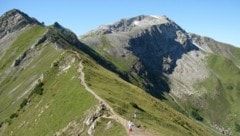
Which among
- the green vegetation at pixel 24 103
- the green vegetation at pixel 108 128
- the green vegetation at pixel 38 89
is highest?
the green vegetation at pixel 38 89

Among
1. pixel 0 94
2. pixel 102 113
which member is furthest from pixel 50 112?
pixel 0 94

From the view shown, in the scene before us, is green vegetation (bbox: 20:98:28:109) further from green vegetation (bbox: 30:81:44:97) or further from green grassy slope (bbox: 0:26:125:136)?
green vegetation (bbox: 30:81:44:97)

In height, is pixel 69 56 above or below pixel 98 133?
above

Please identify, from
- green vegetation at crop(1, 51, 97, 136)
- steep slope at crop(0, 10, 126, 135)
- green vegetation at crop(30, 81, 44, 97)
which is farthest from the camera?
green vegetation at crop(30, 81, 44, 97)

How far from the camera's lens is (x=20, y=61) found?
198 meters

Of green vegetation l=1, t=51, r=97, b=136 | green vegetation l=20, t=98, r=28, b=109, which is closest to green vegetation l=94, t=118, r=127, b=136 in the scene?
green vegetation l=1, t=51, r=97, b=136

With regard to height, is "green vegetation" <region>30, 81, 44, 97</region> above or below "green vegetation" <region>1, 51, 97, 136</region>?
above

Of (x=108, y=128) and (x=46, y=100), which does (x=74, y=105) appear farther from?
(x=108, y=128)

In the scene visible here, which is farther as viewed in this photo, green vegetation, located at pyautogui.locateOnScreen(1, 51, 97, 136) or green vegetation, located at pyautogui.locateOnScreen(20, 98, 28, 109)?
green vegetation, located at pyautogui.locateOnScreen(20, 98, 28, 109)

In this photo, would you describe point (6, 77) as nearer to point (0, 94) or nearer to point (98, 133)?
point (0, 94)

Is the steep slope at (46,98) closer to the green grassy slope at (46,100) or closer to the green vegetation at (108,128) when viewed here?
the green grassy slope at (46,100)

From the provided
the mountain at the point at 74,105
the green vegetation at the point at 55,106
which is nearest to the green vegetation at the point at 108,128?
the mountain at the point at 74,105

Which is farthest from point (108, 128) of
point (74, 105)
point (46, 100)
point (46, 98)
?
point (46, 98)

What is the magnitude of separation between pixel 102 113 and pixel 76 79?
36123 millimetres
